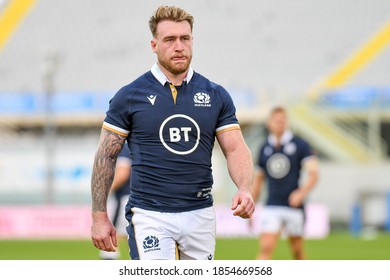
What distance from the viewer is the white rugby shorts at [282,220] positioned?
12406 mm

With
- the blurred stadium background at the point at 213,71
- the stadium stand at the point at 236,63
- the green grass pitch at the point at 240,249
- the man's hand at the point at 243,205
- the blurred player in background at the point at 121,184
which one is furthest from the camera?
the stadium stand at the point at 236,63

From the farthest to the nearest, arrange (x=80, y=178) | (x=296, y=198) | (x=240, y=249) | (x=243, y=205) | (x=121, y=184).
Result: (x=80, y=178), (x=240, y=249), (x=296, y=198), (x=121, y=184), (x=243, y=205)

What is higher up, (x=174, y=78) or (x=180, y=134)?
(x=174, y=78)

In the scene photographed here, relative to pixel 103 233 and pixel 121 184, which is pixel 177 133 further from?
pixel 121 184

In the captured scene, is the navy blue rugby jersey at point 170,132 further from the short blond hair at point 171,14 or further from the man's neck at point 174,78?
the short blond hair at point 171,14

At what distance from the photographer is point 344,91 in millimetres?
34531

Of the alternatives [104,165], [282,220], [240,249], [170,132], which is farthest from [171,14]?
[240,249]

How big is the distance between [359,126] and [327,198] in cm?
668

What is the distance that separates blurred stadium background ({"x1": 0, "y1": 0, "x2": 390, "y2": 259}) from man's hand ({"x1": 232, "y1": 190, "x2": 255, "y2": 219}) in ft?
77.1

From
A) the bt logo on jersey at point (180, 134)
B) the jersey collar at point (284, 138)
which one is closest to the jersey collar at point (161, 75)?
the bt logo on jersey at point (180, 134)

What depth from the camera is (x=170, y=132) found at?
19.4ft

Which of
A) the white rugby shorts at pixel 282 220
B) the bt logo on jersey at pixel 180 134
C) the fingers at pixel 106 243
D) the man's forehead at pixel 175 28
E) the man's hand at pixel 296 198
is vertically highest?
the man's forehead at pixel 175 28

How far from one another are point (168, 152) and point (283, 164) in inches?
263

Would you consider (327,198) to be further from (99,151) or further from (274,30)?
(99,151)
